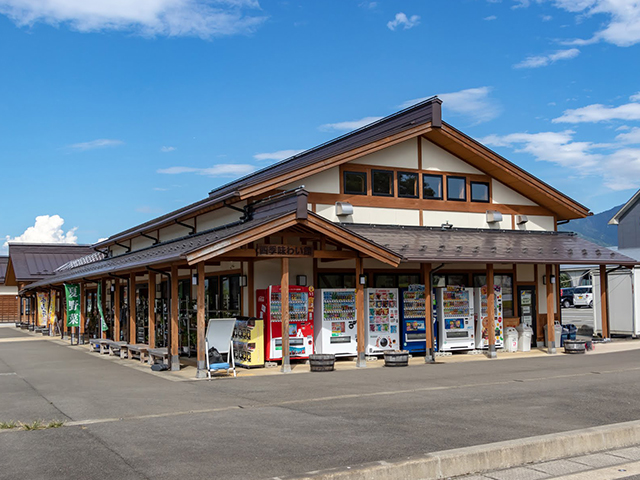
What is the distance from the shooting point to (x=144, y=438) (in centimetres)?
826

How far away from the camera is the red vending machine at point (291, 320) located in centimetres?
1655

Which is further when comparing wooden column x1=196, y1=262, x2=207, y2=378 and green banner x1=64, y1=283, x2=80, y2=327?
green banner x1=64, y1=283, x2=80, y2=327

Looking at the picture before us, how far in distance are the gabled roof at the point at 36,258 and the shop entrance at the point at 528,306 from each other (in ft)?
94.9

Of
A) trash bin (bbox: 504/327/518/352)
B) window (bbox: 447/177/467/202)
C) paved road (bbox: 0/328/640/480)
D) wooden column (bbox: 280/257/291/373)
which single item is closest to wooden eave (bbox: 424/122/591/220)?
window (bbox: 447/177/467/202)

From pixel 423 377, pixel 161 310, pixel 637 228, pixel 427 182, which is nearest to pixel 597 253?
pixel 427 182

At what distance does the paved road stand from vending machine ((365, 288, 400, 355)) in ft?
7.46

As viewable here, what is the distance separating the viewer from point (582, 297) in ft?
159

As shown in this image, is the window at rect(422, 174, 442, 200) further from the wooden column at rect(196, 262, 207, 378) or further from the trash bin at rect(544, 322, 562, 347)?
the wooden column at rect(196, 262, 207, 378)

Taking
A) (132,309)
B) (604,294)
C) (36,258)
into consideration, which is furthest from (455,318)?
(36,258)

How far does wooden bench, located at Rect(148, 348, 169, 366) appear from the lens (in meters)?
16.3

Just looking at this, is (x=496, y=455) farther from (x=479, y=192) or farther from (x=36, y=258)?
(x=36, y=258)

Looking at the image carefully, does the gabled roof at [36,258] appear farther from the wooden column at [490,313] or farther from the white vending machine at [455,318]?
the wooden column at [490,313]

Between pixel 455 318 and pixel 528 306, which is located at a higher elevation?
pixel 528 306

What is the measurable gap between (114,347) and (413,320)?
9143 mm
